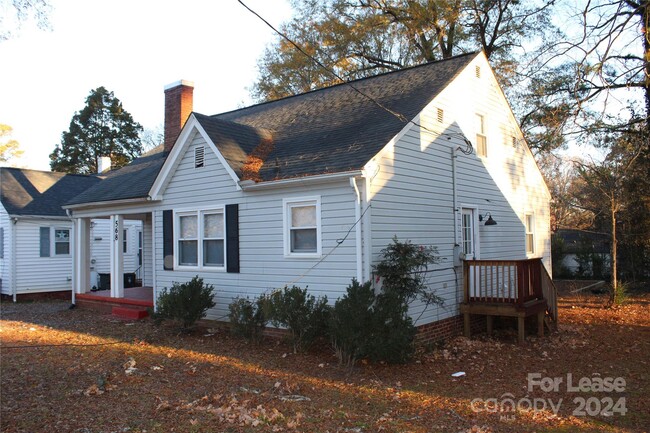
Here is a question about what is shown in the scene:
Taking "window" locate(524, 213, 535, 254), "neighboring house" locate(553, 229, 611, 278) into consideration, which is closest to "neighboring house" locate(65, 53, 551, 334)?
"window" locate(524, 213, 535, 254)

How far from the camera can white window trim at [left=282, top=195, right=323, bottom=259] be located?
9711 mm

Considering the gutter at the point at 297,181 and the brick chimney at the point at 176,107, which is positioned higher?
the brick chimney at the point at 176,107

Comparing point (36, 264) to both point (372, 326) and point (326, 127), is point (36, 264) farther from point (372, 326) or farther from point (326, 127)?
point (372, 326)

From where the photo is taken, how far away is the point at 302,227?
10.1 metres

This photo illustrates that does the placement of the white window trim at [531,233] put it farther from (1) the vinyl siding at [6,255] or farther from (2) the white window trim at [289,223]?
(1) the vinyl siding at [6,255]

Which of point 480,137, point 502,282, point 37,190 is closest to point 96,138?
point 37,190

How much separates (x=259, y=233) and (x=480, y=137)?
6394mm

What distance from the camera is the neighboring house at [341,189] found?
9.57 meters

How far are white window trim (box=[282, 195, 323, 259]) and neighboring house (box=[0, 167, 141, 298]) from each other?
12.7 m

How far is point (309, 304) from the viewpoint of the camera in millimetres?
9125

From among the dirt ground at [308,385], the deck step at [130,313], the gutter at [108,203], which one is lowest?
the dirt ground at [308,385]

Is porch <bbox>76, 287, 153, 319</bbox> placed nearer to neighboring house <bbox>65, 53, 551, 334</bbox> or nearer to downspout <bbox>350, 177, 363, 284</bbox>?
neighboring house <bbox>65, 53, 551, 334</bbox>

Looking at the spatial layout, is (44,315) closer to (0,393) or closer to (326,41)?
(0,393)

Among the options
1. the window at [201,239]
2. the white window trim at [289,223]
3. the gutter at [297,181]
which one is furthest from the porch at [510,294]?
the window at [201,239]
